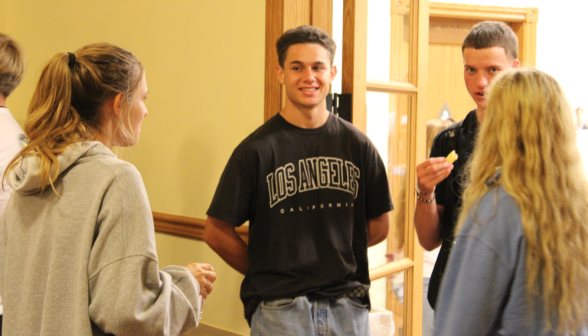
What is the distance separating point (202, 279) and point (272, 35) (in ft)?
3.69

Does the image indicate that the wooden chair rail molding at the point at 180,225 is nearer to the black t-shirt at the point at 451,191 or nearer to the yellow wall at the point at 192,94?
the yellow wall at the point at 192,94

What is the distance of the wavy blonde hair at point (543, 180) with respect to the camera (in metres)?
0.89

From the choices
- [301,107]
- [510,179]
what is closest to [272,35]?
[301,107]

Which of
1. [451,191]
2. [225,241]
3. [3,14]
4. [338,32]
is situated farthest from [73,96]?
[3,14]

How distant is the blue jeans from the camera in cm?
153

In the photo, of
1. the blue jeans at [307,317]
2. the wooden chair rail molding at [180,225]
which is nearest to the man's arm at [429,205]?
the blue jeans at [307,317]

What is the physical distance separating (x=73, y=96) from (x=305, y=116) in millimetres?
765

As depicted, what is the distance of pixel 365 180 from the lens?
1.73 metres

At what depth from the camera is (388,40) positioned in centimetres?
216

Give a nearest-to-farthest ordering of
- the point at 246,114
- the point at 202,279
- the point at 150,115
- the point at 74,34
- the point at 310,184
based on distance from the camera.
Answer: the point at 202,279 < the point at 310,184 < the point at 246,114 < the point at 150,115 < the point at 74,34

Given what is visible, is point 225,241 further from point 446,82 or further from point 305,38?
point 446,82

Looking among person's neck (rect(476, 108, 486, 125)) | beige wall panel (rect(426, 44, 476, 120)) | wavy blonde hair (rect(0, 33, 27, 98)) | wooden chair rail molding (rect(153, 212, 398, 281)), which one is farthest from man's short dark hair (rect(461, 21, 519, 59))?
beige wall panel (rect(426, 44, 476, 120))

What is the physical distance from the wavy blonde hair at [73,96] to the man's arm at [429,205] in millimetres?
852

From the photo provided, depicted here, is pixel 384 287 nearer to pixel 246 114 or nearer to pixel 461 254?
pixel 246 114
